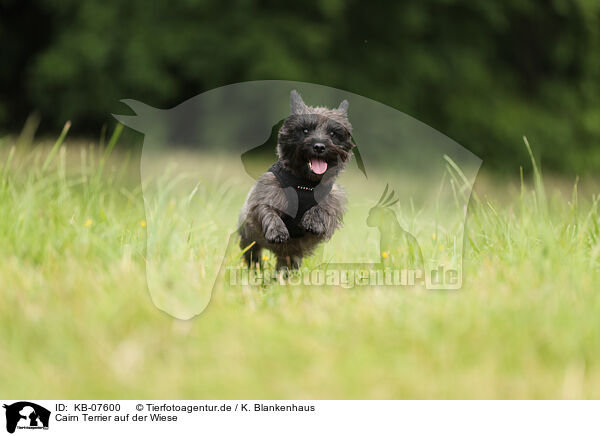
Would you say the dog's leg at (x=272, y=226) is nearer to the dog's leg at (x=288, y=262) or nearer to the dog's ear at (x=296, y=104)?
the dog's leg at (x=288, y=262)

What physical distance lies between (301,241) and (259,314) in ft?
2.03

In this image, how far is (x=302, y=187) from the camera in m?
3.25

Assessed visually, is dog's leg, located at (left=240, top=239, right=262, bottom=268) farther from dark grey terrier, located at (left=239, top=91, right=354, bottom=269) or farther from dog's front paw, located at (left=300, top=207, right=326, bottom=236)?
dog's front paw, located at (left=300, top=207, right=326, bottom=236)

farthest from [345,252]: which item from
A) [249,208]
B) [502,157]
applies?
[502,157]

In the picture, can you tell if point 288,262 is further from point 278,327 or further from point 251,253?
point 278,327

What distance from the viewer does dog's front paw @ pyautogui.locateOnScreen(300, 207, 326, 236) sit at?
3.26 meters

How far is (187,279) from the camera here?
3070 mm

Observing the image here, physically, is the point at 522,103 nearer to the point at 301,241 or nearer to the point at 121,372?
the point at 301,241

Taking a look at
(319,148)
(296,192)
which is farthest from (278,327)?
(319,148)

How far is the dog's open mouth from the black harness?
6.0 inches

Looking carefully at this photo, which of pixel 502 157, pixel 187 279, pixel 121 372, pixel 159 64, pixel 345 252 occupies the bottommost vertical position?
pixel 121 372
